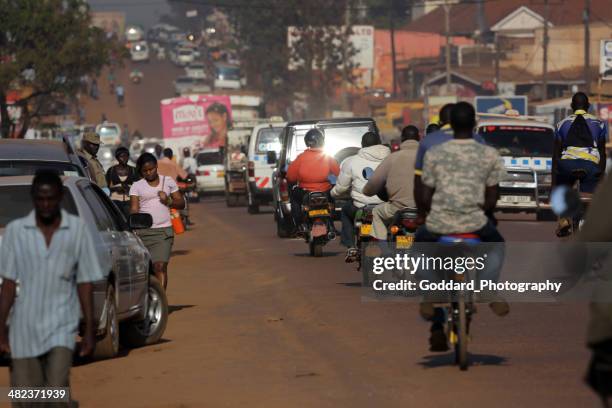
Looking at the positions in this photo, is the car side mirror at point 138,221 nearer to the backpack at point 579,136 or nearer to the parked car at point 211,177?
the backpack at point 579,136

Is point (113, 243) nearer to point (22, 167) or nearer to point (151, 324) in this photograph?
point (151, 324)

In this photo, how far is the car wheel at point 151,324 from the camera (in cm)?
1225

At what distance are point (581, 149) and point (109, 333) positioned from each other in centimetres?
633

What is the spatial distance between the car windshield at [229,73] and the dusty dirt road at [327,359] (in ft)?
326

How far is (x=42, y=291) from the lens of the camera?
24.2ft

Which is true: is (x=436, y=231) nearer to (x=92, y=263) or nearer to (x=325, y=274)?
(x=92, y=263)

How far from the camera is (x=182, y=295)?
55.0ft

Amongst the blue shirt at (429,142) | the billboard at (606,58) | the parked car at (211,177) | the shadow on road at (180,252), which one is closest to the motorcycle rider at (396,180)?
the blue shirt at (429,142)

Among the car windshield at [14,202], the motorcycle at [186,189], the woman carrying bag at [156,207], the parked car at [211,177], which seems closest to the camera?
the car windshield at [14,202]

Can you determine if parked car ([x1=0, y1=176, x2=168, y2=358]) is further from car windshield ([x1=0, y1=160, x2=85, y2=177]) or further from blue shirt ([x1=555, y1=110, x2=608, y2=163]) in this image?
blue shirt ([x1=555, y1=110, x2=608, y2=163])

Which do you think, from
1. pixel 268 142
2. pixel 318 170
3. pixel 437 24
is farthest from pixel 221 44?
pixel 318 170

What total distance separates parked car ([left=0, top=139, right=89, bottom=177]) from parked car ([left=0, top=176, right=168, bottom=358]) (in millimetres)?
1225

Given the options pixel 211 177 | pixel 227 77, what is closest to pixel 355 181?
pixel 211 177

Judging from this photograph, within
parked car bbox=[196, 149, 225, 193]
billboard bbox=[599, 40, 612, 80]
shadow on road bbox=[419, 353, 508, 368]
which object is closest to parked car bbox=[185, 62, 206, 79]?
billboard bbox=[599, 40, 612, 80]
